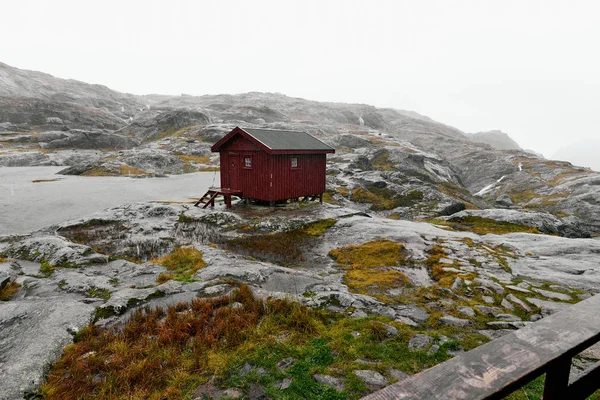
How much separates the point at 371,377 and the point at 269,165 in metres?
17.5

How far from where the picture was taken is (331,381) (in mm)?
5258

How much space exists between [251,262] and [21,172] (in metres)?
38.4

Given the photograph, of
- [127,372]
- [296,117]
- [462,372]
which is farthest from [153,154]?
[296,117]

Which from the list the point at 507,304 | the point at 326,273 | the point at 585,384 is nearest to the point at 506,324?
the point at 507,304

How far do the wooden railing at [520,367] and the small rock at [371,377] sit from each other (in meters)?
3.22

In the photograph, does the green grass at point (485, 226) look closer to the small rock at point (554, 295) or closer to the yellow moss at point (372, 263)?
the yellow moss at point (372, 263)

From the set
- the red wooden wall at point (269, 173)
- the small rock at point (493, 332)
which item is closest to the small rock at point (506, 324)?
the small rock at point (493, 332)

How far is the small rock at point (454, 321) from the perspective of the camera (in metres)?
7.42

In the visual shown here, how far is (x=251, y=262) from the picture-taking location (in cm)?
1189

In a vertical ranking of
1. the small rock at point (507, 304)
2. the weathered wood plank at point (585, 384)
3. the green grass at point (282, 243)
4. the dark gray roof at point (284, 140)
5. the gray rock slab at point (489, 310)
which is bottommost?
the green grass at point (282, 243)

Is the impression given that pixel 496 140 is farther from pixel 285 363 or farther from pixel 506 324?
pixel 285 363

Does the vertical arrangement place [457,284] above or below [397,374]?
below

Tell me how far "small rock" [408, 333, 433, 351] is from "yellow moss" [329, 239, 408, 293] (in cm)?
300

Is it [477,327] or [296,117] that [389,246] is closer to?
[477,327]
